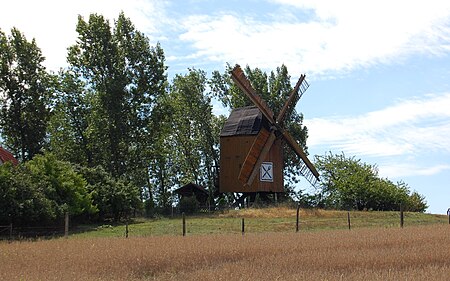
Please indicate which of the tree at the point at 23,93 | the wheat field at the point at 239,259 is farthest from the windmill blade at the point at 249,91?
the wheat field at the point at 239,259

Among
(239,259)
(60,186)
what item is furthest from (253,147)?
(239,259)

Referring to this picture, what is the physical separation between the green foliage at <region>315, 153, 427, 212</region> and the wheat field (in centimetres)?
2887

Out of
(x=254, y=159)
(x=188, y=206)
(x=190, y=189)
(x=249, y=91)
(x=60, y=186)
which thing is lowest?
(x=188, y=206)

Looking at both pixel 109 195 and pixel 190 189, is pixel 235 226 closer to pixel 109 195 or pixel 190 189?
pixel 109 195

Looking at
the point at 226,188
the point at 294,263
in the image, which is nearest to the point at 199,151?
the point at 226,188

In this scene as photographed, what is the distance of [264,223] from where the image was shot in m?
34.8

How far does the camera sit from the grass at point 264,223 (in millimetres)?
30922

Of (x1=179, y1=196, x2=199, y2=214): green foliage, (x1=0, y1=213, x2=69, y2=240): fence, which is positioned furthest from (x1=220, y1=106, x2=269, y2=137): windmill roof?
(x1=0, y1=213, x2=69, y2=240): fence

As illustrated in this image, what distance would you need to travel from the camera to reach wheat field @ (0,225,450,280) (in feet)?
41.0

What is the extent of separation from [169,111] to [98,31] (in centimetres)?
926

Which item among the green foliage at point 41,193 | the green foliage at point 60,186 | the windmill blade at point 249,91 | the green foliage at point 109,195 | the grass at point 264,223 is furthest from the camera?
the windmill blade at point 249,91

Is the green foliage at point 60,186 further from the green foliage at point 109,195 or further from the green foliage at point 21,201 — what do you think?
the green foliage at point 109,195

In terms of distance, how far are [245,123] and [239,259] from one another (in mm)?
32940

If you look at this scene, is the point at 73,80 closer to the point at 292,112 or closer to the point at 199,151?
the point at 199,151
